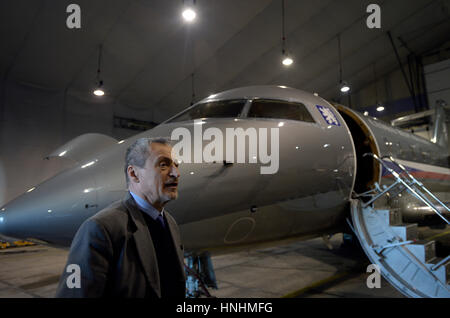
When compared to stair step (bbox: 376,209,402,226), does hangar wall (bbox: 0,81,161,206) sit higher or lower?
higher

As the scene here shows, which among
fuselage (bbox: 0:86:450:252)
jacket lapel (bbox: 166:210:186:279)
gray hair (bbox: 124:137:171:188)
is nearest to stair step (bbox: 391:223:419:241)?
fuselage (bbox: 0:86:450:252)

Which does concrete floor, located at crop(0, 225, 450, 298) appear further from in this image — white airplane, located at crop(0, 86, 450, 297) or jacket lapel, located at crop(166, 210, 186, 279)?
jacket lapel, located at crop(166, 210, 186, 279)

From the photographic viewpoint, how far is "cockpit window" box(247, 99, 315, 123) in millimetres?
4125

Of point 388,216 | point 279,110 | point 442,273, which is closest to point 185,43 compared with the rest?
point 279,110

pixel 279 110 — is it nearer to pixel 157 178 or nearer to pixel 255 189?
pixel 255 189

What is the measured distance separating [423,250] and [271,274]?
145 inches

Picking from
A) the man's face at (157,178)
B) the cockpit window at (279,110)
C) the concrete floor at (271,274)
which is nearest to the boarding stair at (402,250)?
the cockpit window at (279,110)

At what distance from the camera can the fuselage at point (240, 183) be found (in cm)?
274

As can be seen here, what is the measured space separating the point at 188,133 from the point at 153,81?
35.6 feet

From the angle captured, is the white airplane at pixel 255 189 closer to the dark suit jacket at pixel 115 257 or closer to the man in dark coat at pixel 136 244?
the man in dark coat at pixel 136 244

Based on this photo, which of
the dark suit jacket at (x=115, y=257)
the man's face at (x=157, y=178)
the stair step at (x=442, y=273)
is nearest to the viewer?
the dark suit jacket at (x=115, y=257)

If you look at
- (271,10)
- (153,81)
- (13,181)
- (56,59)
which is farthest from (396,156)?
(13,181)

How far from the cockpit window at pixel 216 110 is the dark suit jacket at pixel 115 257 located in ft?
9.22

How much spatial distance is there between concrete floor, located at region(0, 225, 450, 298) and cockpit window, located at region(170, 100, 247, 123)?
3236 millimetres
